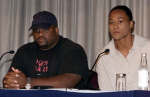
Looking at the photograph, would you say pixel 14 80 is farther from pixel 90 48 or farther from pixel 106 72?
pixel 90 48

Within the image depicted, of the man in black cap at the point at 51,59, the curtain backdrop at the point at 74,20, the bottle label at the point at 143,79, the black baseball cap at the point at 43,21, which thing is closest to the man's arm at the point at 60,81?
the man in black cap at the point at 51,59

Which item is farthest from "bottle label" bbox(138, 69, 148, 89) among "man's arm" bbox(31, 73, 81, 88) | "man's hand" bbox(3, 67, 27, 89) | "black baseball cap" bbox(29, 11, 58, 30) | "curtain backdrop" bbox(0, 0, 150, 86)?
"curtain backdrop" bbox(0, 0, 150, 86)

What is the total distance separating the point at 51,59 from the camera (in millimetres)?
3924

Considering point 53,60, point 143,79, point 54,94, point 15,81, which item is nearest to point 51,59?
point 53,60

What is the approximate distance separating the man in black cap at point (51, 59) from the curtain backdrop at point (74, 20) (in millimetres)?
1114

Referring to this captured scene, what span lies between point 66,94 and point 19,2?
3.41 meters

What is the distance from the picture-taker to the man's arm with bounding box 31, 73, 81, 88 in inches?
136

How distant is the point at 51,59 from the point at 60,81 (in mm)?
433

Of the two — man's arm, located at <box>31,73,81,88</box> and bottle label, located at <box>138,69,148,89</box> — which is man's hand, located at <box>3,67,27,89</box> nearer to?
man's arm, located at <box>31,73,81,88</box>

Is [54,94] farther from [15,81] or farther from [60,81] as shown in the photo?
[60,81]

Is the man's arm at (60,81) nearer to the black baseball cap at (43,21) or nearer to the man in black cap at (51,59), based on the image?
the man in black cap at (51,59)

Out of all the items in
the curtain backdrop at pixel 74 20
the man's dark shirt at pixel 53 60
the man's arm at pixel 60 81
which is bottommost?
the man's arm at pixel 60 81

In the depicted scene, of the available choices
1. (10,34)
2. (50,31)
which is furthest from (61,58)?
(10,34)

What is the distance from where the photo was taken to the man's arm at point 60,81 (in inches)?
136
